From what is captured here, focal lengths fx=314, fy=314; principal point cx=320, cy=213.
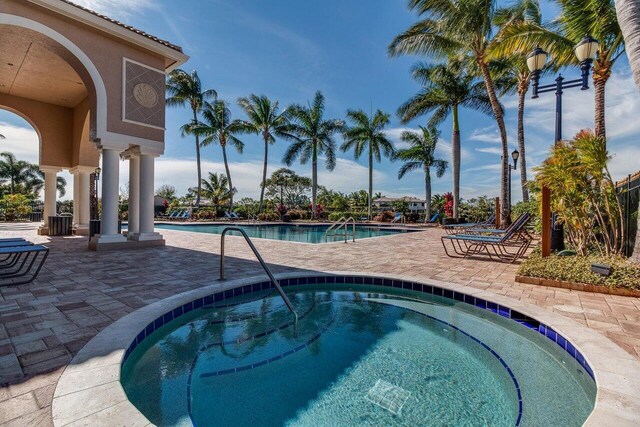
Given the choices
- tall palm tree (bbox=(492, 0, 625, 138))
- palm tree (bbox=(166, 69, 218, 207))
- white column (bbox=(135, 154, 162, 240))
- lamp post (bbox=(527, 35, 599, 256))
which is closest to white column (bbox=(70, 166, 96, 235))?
white column (bbox=(135, 154, 162, 240))

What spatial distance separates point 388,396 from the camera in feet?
8.14

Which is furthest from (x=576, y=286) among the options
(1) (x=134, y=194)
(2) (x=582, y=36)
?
(1) (x=134, y=194)

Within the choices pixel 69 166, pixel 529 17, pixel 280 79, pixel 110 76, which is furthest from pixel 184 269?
pixel 529 17

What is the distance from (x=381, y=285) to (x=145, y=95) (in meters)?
8.39

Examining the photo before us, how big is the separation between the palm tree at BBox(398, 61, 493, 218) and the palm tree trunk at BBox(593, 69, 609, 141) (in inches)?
392

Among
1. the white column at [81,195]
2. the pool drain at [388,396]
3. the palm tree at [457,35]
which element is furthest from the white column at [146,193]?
the palm tree at [457,35]

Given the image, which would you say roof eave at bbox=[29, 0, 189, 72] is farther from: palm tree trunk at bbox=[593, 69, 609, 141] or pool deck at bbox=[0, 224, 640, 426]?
palm tree trunk at bbox=[593, 69, 609, 141]

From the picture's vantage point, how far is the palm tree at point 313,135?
25.4 m

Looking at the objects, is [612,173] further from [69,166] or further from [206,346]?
[69,166]

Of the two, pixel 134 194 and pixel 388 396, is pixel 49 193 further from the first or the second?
pixel 388 396

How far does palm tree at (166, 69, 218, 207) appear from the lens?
81.6 feet

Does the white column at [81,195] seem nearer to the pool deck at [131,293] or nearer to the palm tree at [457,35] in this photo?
the pool deck at [131,293]

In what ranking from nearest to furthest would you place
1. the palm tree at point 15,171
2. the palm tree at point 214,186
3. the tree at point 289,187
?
the palm tree at point 214,186, the palm tree at point 15,171, the tree at point 289,187

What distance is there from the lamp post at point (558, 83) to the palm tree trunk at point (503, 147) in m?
7.02
